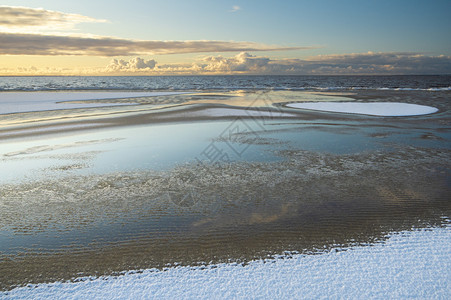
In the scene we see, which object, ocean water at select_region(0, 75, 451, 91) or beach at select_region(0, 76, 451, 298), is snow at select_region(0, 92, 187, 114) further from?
ocean water at select_region(0, 75, 451, 91)

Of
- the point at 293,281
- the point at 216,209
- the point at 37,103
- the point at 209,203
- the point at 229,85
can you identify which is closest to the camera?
the point at 293,281

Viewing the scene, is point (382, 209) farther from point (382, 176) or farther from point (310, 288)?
point (310, 288)

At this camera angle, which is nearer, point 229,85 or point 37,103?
point 37,103

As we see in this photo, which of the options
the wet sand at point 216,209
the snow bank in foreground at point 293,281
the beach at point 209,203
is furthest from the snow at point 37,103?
the snow bank in foreground at point 293,281

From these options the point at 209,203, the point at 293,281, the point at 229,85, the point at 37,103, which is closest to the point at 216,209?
the point at 209,203

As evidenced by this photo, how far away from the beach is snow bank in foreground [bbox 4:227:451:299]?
2.1 inches

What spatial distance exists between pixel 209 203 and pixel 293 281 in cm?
307

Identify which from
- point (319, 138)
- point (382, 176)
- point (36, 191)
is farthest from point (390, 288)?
point (319, 138)

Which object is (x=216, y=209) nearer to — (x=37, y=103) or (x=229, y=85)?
(x=37, y=103)

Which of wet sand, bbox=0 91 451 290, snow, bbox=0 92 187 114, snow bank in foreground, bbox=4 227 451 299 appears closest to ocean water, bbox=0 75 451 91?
snow, bbox=0 92 187 114

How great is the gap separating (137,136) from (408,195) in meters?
11.6

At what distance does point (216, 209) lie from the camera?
6559 millimetres

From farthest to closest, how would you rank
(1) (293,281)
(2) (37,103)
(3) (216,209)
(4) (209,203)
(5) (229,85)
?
(5) (229,85), (2) (37,103), (4) (209,203), (3) (216,209), (1) (293,281)

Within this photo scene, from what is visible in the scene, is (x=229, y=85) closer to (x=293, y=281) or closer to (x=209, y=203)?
(x=209, y=203)
